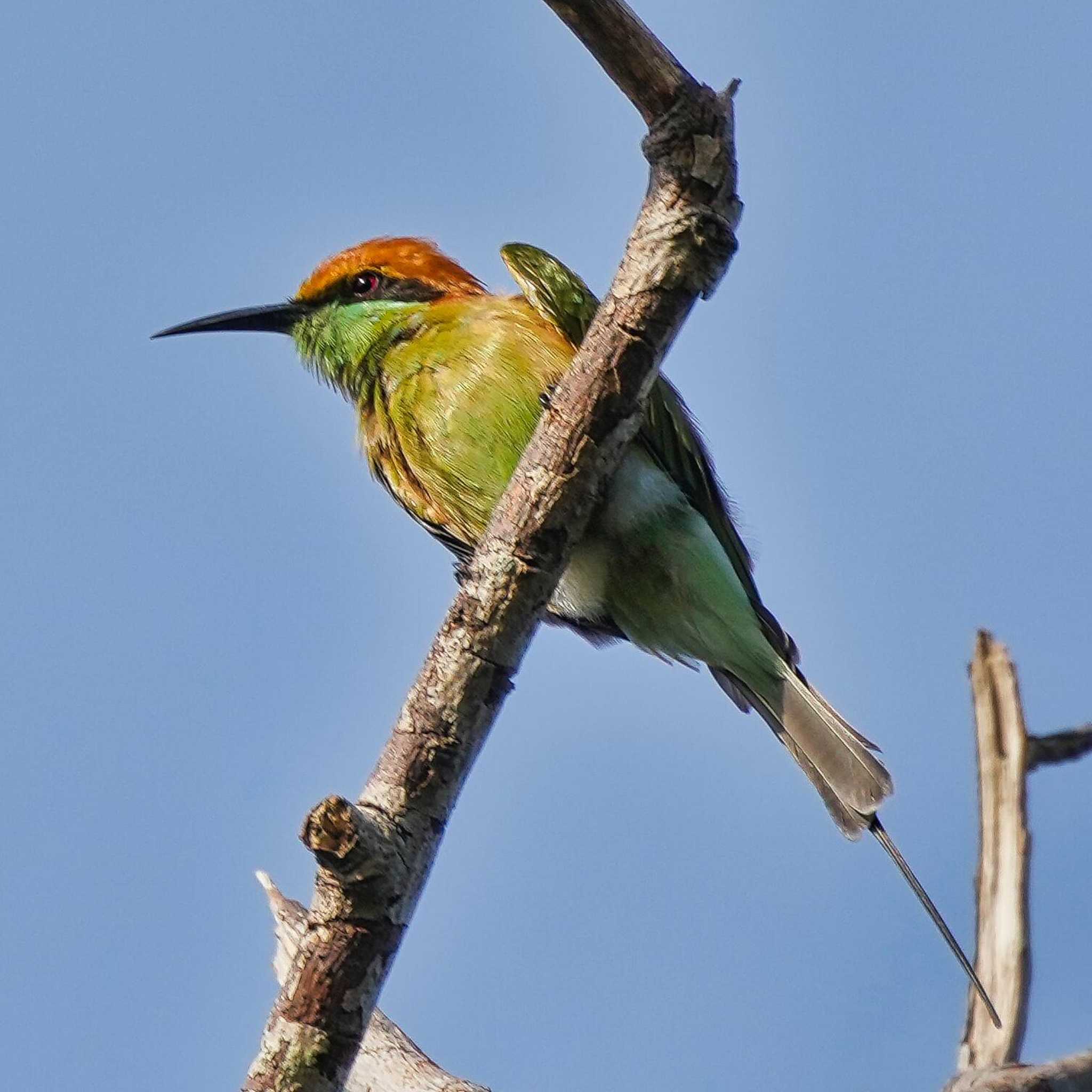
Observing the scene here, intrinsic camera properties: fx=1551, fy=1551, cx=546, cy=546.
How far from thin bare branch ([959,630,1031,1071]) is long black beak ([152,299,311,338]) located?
2.69 meters

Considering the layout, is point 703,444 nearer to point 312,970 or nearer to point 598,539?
point 598,539

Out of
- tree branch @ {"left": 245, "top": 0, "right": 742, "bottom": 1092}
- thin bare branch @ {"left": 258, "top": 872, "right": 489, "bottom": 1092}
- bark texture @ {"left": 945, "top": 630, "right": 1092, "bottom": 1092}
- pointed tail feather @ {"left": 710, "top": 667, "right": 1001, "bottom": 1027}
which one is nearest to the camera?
bark texture @ {"left": 945, "top": 630, "right": 1092, "bottom": 1092}

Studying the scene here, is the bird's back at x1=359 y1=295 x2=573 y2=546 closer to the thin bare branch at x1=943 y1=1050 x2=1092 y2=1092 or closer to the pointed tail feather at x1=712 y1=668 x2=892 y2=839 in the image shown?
the pointed tail feather at x1=712 y1=668 x2=892 y2=839

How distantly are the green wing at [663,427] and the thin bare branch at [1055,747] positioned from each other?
153cm

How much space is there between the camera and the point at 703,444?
4.13 metres

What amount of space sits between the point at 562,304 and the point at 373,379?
0.64 metres

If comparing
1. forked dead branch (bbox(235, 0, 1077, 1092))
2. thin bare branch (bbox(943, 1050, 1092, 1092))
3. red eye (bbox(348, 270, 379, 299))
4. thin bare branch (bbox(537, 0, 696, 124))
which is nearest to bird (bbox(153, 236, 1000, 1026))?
red eye (bbox(348, 270, 379, 299))

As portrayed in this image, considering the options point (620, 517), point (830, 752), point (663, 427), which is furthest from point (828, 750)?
point (663, 427)

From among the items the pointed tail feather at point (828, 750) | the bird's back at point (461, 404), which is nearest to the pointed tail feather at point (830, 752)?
the pointed tail feather at point (828, 750)

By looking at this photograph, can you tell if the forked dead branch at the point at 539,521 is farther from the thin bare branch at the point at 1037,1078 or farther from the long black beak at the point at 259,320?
the long black beak at the point at 259,320

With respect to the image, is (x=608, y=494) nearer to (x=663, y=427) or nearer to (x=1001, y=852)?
(x=663, y=427)

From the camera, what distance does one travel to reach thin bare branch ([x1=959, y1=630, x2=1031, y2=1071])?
2.25 meters

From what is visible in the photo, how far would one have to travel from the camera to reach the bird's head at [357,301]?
14.2 ft

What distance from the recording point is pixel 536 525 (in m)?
2.85
